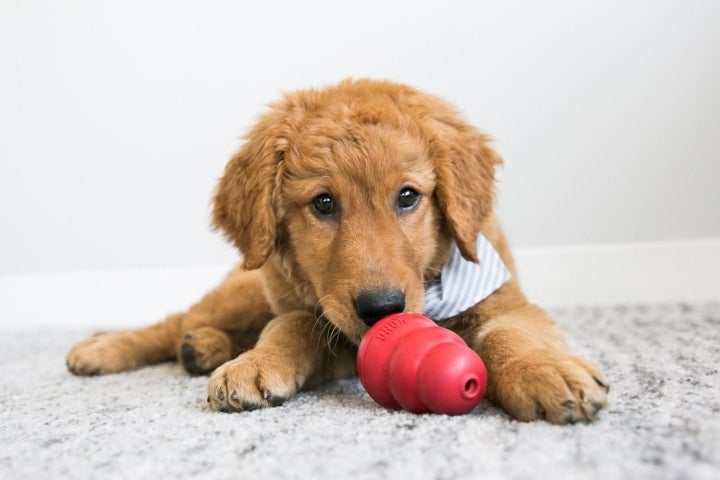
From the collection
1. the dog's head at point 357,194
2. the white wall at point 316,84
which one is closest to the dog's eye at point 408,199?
the dog's head at point 357,194

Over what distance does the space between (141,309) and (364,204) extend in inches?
114

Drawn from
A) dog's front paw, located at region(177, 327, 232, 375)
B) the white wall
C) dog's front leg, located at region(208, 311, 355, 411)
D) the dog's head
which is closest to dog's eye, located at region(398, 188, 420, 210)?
the dog's head

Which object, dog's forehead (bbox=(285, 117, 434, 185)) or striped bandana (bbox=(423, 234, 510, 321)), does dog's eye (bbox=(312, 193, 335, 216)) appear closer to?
dog's forehead (bbox=(285, 117, 434, 185))

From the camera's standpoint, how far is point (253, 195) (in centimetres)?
242

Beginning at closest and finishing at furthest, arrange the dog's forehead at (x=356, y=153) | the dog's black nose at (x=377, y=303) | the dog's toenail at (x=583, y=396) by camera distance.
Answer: the dog's toenail at (x=583, y=396) < the dog's black nose at (x=377, y=303) < the dog's forehead at (x=356, y=153)

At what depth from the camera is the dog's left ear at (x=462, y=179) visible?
92.4 inches

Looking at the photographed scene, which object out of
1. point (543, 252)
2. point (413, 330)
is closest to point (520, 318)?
point (413, 330)

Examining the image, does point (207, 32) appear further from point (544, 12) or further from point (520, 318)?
point (520, 318)

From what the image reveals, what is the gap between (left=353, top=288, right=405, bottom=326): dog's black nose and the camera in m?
2.00

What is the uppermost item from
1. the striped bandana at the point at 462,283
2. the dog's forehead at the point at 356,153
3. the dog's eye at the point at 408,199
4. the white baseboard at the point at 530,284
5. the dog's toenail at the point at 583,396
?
the dog's forehead at the point at 356,153

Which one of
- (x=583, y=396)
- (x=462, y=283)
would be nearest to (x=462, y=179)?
(x=462, y=283)

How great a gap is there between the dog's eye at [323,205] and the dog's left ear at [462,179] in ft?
1.10

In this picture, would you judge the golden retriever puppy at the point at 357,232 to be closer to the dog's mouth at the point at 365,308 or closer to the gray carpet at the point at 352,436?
the dog's mouth at the point at 365,308

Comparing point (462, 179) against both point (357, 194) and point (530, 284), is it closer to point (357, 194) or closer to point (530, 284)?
point (357, 194)
